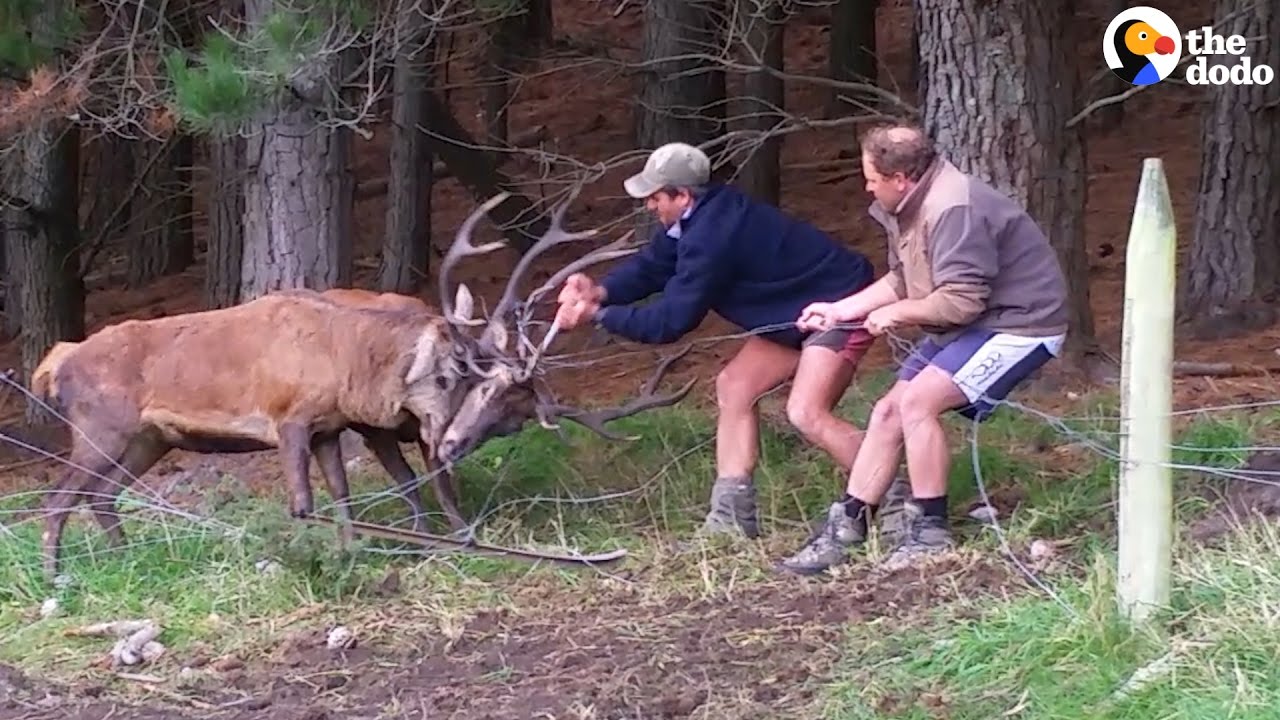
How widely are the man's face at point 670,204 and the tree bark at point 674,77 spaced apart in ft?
17.8

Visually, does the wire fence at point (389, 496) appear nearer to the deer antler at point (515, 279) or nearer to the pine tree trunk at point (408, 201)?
the deer antler at point (515, 279)

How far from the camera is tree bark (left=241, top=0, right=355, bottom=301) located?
9961 millimetres

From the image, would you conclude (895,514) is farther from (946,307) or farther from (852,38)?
(852,38)

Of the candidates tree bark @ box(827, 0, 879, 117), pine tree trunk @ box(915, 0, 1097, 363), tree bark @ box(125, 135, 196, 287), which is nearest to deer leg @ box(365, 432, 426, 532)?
pine tree trunk @ box(915, 0, 1097, 363)

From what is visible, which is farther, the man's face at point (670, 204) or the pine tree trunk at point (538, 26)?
the pine tree trunk at point (538, 26)

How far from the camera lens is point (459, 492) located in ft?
28.4

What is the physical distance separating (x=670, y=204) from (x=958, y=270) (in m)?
1.35

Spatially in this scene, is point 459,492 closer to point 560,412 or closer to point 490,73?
point 560,412

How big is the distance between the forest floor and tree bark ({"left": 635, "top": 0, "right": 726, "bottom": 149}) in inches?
153

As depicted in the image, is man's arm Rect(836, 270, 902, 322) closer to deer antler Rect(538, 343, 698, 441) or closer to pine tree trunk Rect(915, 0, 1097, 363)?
deer antler Rect(538, 343, 698, 441)

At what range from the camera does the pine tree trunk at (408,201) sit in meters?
15.5

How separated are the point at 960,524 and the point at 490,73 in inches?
398

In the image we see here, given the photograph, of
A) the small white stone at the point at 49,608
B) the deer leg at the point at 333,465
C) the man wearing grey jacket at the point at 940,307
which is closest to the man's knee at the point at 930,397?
the man wearing grey jacket at the point at 940,307

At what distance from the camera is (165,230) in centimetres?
1855
